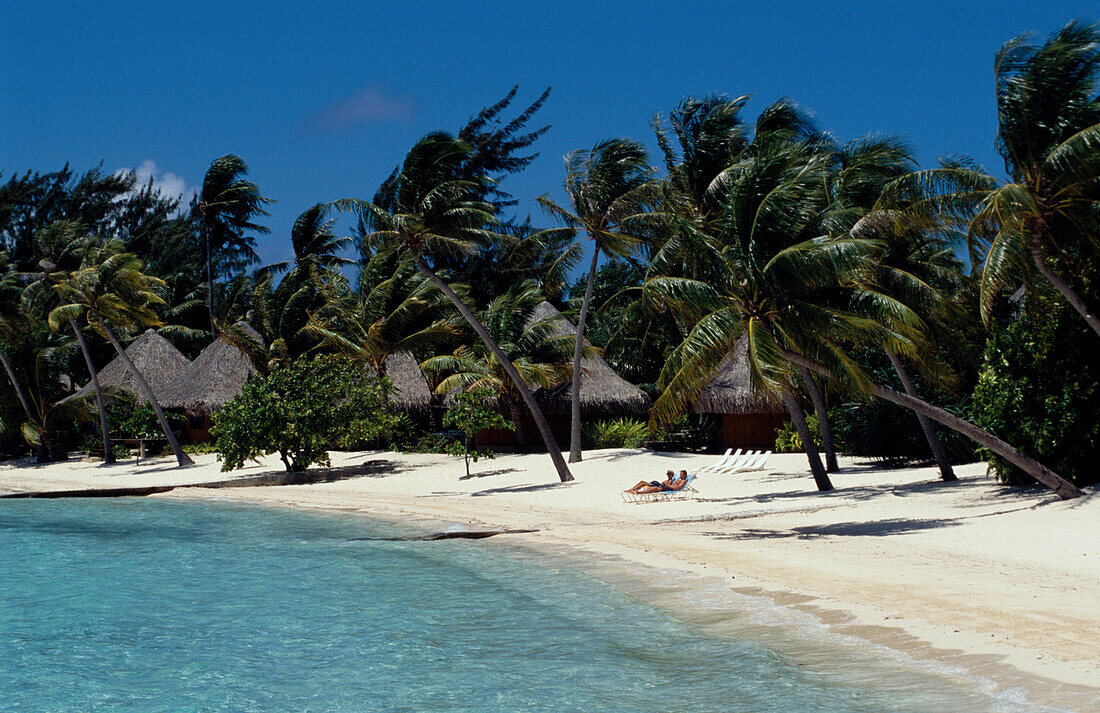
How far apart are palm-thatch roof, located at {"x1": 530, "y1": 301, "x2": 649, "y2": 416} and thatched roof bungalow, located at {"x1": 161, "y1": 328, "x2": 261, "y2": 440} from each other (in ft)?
32.6

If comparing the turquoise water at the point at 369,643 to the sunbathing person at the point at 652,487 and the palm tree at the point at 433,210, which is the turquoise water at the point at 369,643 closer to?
the sunbathing person at the point at 652,487

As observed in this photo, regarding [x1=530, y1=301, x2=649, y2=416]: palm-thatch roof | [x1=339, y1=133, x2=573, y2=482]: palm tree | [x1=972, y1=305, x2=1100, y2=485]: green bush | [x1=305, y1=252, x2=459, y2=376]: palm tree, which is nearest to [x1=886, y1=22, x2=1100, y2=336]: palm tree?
[x1=972, y1=305, x2=1100, y2=485]: green bush

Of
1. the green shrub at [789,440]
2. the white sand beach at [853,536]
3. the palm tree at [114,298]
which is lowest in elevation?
the white sand beach at [853,536]

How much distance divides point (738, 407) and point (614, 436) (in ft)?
12.1

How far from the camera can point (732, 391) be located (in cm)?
2314

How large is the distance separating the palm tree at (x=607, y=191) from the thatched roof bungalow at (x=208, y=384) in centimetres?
1333

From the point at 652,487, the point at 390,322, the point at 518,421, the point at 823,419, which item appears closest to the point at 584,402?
the point at 518,421

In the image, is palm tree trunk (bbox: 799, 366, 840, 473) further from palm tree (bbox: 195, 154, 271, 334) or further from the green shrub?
palm tree (bbox: 195, 154, 271, 334)

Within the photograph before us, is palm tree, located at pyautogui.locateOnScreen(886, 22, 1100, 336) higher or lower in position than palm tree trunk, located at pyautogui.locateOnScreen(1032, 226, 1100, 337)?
higher

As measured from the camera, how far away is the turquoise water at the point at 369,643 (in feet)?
22.7

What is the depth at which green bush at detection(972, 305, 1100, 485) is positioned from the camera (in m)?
11.8

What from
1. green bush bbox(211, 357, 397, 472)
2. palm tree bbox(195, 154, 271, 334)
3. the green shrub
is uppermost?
palm tree bbox(195, 154, 271, 334)

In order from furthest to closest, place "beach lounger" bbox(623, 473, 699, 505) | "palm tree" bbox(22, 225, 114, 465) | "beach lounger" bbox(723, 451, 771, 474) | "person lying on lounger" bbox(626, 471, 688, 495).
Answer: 1. "palm tree" bbox(22, 225, 114, 465)
2. "beach lounger" bbox(723, 451, 771, 474)
3. "beach lounger" bbox(623, 473, 699, 505)
4. "person lying on lounger" bbox(626, 471, 688, 495)

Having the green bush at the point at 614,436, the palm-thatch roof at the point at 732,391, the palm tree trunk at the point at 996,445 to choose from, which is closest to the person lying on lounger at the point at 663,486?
the palm tree trunk at the point at 996,445
